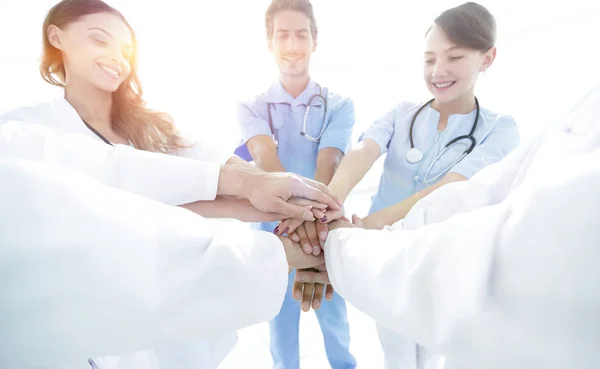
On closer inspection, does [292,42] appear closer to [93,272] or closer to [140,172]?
[140,172]

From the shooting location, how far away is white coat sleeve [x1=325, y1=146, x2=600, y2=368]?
0.27 metres

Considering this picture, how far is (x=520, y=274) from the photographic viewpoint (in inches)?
11.9

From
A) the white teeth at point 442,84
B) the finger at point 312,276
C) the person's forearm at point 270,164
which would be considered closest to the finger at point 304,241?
the finger at point 312,276

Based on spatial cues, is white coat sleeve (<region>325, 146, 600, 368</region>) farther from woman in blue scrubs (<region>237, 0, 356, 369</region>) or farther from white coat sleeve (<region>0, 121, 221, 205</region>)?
woman in blue scrubs (<region>237, 0, 356, 369</region>)

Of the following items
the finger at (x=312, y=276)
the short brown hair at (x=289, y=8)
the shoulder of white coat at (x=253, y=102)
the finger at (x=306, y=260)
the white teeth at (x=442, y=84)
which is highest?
the short brown hair at (x=289, y=8)

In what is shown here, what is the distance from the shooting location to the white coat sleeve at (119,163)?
0.71 metres

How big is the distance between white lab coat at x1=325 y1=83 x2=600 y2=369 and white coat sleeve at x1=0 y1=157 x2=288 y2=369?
241 millimetres

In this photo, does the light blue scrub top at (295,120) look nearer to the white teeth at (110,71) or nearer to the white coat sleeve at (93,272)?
the white teeth at (110,71)

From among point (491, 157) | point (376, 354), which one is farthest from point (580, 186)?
point (376, 354)

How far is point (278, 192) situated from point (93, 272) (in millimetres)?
549

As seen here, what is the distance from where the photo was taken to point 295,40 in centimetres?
130

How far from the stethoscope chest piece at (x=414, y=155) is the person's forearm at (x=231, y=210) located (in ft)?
1.55

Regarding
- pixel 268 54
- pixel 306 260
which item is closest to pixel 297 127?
pixel 306 260

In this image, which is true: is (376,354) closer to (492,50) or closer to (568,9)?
(492,50)
